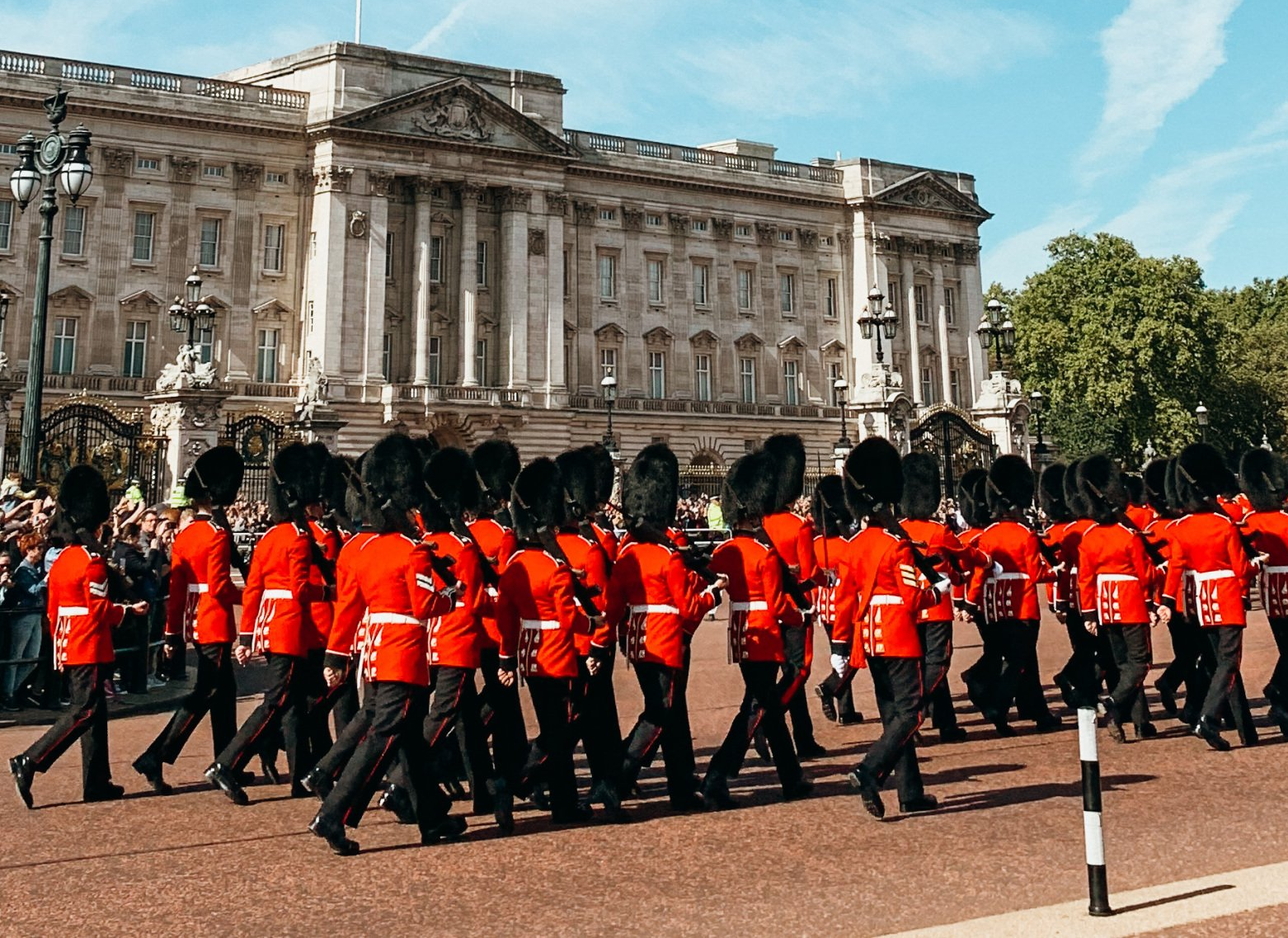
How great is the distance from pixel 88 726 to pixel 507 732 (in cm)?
261

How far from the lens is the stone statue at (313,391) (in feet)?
93.0

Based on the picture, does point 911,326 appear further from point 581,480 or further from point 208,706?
point 208,706

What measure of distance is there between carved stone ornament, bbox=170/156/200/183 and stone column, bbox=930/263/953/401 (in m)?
31.3

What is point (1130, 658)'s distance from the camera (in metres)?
9.70

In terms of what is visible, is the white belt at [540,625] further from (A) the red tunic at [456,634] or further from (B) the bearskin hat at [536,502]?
(B) the bearskin hat at [536,502]

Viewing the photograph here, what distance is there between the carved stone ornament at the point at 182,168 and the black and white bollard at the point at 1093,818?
142ft

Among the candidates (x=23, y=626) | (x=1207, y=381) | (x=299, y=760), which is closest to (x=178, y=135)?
(x=23, y=626)

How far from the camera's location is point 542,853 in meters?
6.83

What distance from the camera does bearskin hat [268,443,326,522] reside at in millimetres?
8648

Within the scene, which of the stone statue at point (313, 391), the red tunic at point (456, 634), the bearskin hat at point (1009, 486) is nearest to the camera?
the red tunic at point (456, 634)

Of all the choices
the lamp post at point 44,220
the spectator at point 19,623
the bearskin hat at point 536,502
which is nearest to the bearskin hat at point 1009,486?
the bearskin hat at point 536,502

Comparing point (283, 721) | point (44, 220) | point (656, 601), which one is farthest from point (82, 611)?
→ point (44, 220)

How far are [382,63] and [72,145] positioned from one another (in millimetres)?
31035

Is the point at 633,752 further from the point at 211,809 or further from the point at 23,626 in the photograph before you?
the point at 23,626
